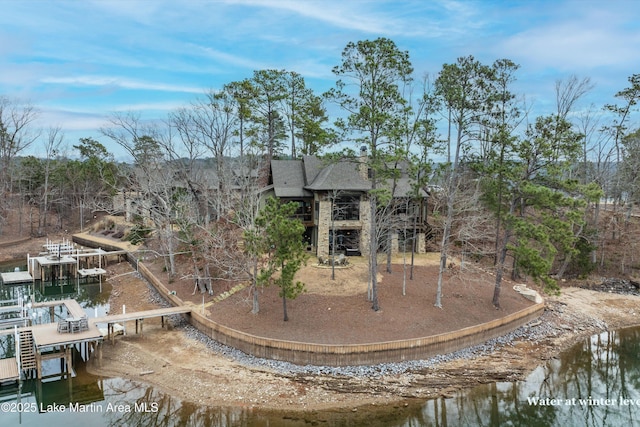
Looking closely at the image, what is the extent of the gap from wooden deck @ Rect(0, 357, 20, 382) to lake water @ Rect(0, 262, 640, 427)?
408 mm

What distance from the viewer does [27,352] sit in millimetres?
16641

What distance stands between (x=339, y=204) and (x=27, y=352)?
59.1 ft

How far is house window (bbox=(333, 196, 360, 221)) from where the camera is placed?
92.1 feet

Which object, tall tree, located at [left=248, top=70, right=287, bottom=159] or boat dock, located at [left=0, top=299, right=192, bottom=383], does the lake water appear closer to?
boat dock, located at [left=0, top=299, right=192, bottom=383]

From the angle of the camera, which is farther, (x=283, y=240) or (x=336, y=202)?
(x=336, y=202)

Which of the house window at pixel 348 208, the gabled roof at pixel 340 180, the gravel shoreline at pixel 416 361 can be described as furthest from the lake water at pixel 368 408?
the gabled roof at pixel 340 180

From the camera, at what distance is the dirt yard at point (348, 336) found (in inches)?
589

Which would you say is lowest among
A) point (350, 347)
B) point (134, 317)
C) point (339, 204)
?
point (350, 347)

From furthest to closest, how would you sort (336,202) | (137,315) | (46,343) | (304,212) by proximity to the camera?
(304,212)
(336,202)
(137,315)
(46,343)

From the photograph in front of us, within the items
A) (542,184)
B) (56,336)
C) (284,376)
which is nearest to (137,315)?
(56,336)

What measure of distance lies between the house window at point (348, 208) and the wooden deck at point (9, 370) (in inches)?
708

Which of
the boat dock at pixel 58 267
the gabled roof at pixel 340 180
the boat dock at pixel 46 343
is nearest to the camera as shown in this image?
the boat dock at pixel 46 343

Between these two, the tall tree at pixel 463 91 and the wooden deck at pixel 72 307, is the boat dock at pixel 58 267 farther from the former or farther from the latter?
the tall tree at pixel 463 91

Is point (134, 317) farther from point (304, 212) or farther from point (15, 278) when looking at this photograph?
point (15, 278)
